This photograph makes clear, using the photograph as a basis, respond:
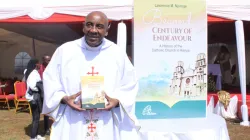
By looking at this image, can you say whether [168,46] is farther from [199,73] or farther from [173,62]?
[199,73]

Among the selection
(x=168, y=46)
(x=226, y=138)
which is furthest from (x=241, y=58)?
(x=226, y=138)

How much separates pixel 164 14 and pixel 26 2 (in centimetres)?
342

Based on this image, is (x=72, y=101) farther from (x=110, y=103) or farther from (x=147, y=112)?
(x=147, y=112)

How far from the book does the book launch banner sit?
304cm

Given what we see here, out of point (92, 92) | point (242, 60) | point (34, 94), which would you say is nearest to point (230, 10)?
point (242, 60)

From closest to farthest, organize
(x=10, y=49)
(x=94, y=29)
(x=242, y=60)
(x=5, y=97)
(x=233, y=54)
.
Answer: (x=94, y=29), (x=242, y=60), (x=5, y=97), (x=233, y=54), (x=10, y=49)

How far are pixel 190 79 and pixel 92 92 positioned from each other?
371 centimetres

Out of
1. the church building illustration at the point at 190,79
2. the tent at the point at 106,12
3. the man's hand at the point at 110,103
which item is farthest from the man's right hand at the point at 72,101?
the tent at the point at 106,12

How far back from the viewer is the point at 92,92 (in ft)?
7.00

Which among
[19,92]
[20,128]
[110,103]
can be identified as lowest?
[20,128]

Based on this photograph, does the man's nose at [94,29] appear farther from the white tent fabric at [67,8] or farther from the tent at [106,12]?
the white tent fabric at [67,8]

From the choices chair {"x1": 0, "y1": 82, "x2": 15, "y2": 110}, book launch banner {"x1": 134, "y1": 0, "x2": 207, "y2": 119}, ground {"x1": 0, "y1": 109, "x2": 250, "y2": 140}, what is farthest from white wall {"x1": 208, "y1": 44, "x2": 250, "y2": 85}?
chair {"x1": 0, "y1": 82, "x2": 15, "y2": 110}

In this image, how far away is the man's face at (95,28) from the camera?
7.03 ft

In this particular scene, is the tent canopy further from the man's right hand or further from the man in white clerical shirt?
the man's right hand
